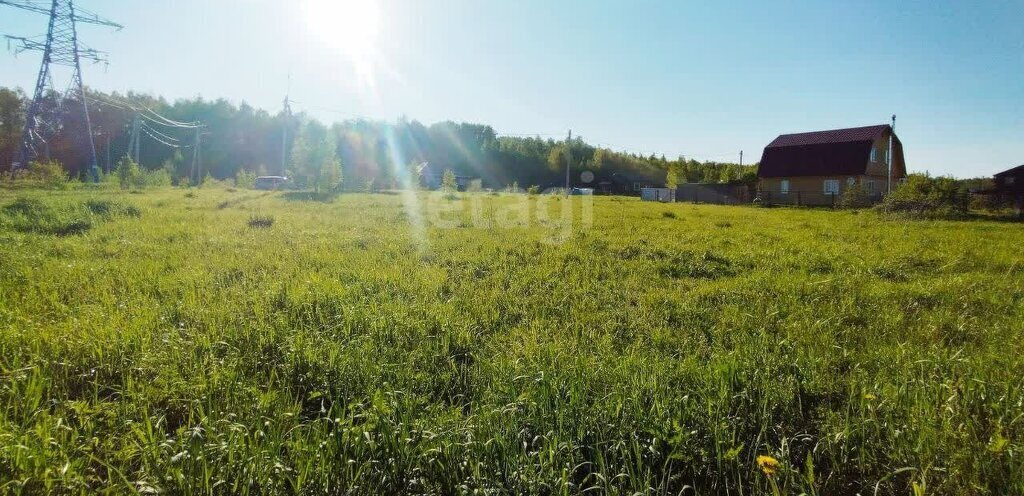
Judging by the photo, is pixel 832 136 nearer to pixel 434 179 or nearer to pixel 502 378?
pixel 502 378

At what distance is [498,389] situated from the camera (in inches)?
113

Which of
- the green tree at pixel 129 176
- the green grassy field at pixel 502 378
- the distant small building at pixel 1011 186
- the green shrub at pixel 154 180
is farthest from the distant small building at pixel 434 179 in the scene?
the green grassy field at pixel 502 378

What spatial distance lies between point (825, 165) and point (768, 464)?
3903cm

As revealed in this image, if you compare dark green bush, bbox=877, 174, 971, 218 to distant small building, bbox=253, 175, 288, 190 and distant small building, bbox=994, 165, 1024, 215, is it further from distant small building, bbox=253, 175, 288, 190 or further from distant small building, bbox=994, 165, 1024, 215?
distant small building, bbox=253, 175, 288, 190

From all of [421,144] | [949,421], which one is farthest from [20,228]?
[421,144]

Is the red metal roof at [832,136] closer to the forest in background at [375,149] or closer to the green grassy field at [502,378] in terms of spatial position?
the forest in background at [375,149]

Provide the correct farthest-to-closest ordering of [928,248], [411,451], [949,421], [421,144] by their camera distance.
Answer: [421,144] < [928,248] < [949,421] < [411,451]

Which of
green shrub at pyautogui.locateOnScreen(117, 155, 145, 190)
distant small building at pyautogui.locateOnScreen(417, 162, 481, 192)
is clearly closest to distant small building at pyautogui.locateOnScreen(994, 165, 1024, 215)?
distant small building at pyautogui.locateOnScreen(417, 162, 481, 192)

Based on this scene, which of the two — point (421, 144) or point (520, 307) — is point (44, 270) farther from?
point (421, 144)

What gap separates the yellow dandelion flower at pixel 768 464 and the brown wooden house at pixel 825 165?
111 feet

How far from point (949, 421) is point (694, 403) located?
1.21 m

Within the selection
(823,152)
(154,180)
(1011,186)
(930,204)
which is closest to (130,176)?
(154,180)

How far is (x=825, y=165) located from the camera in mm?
33750

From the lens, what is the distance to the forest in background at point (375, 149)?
198 feet
